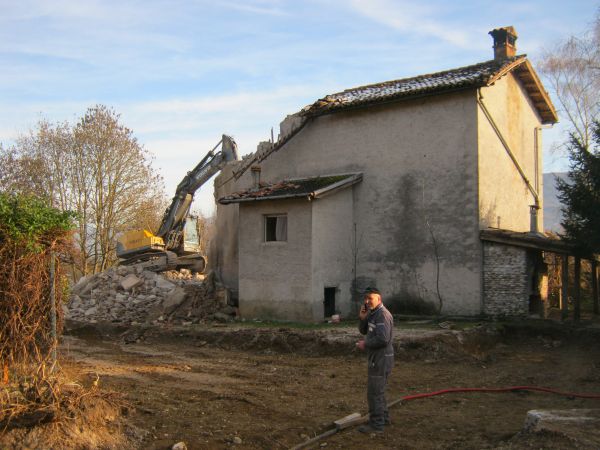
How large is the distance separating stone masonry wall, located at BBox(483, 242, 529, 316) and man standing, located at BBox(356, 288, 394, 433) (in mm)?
9536

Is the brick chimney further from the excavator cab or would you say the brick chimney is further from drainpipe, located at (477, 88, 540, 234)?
the excavator cab

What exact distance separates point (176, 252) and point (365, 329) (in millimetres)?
19211

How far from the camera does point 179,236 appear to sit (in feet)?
83.6

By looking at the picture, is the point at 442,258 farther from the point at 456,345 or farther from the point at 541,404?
the point at 541,404

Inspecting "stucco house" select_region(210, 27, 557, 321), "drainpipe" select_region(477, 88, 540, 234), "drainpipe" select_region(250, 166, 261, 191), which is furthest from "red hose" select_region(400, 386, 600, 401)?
"drainpipe" select_region(250, 166, 261, 191)

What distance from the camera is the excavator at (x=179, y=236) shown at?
2405 centimetres

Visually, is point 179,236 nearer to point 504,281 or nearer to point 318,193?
point 318,193

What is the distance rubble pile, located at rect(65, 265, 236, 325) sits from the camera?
19.2 m

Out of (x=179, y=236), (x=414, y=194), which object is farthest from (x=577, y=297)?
(x=179, y=236)

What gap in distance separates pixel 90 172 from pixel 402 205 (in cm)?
1981

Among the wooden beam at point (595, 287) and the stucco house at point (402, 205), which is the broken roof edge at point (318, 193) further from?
the wooden beam at point (595, 287)

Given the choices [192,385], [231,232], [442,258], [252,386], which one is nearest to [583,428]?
[252,386]

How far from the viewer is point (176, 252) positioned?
84.9ft

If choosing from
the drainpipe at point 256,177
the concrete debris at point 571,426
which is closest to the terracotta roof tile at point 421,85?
the drainpipe at point 256,177
